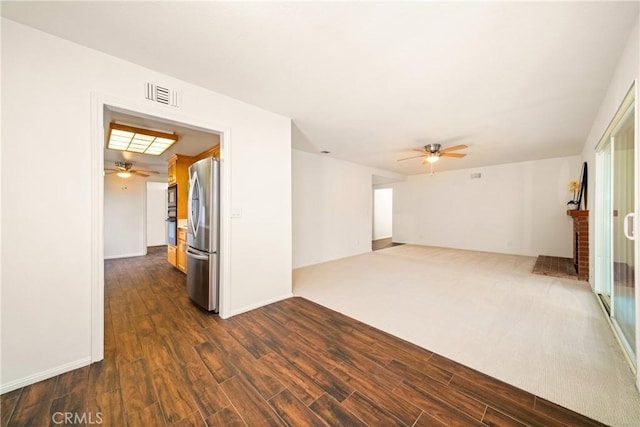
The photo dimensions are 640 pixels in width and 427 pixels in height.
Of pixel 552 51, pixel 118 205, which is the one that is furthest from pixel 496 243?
pixel 118 205

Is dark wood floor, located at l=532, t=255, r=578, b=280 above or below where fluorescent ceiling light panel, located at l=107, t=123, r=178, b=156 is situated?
below

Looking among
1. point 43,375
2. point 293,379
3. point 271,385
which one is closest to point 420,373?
point 293,379

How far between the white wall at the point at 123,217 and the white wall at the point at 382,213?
26.9ft

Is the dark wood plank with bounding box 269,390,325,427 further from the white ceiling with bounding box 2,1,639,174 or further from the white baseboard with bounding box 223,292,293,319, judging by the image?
the white ceiling with bounding box 2,1,639,174

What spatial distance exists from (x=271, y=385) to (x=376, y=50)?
2.70 meters

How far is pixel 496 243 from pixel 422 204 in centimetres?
239

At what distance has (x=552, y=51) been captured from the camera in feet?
6.15

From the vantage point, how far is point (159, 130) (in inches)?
136

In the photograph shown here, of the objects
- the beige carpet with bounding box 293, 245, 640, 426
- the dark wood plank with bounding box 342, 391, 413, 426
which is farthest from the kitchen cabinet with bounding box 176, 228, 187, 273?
the dark wood plank with bounding box 342, 391, 413, 426

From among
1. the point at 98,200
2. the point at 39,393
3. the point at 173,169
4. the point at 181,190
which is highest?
the point at 173,169

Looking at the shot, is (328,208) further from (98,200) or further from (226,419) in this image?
(226,419)

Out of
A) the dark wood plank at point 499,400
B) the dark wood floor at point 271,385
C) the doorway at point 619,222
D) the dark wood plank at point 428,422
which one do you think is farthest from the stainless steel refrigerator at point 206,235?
the doorway at point 619,222

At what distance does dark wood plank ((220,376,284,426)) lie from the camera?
4.48 ft

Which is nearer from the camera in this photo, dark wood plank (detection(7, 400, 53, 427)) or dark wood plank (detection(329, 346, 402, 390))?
dark wood plank (detection(7, 400, 53, 427))
